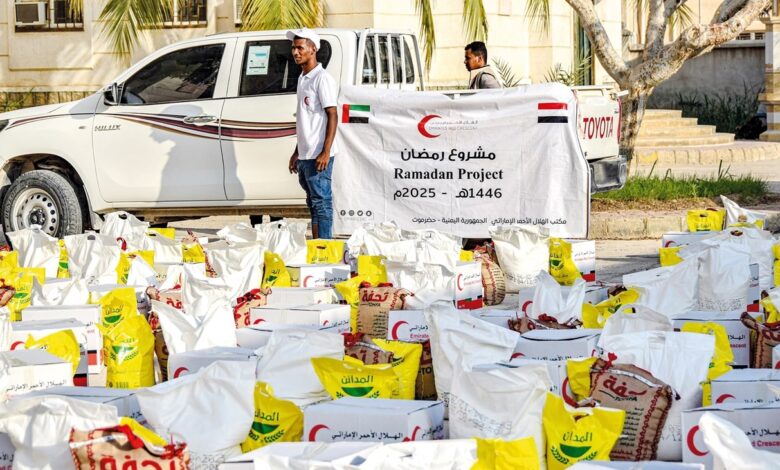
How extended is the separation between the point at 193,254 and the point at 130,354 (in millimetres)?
2703

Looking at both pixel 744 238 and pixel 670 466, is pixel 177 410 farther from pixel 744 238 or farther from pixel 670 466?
pixel 744 238

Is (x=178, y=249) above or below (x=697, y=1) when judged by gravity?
below

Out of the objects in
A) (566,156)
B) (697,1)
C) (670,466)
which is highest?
(697,1)

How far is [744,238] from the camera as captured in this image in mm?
8617

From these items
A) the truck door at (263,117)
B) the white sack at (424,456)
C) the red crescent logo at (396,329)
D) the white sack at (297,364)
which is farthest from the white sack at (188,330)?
the truck door at (263,117)

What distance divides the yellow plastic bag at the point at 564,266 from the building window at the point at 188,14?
14.0 m

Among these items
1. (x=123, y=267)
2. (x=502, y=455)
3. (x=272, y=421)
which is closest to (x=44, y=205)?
(x=123, y=267)

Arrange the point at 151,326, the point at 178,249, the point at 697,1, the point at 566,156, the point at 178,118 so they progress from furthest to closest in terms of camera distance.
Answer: the point at 697,1, the point at 178,118, the point at 566,156, the point at 178,249, the point at 151,326


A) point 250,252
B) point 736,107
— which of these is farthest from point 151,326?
point 736,107

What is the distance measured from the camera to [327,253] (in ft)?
30.5

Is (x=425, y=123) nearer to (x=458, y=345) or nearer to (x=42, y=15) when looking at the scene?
(x=458, y=345)

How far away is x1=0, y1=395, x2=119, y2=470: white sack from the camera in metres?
4.72

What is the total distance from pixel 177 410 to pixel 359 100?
6.97 meters

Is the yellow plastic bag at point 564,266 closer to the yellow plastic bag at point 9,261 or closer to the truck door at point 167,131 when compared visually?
the yellow plastic bag at point 9,261
